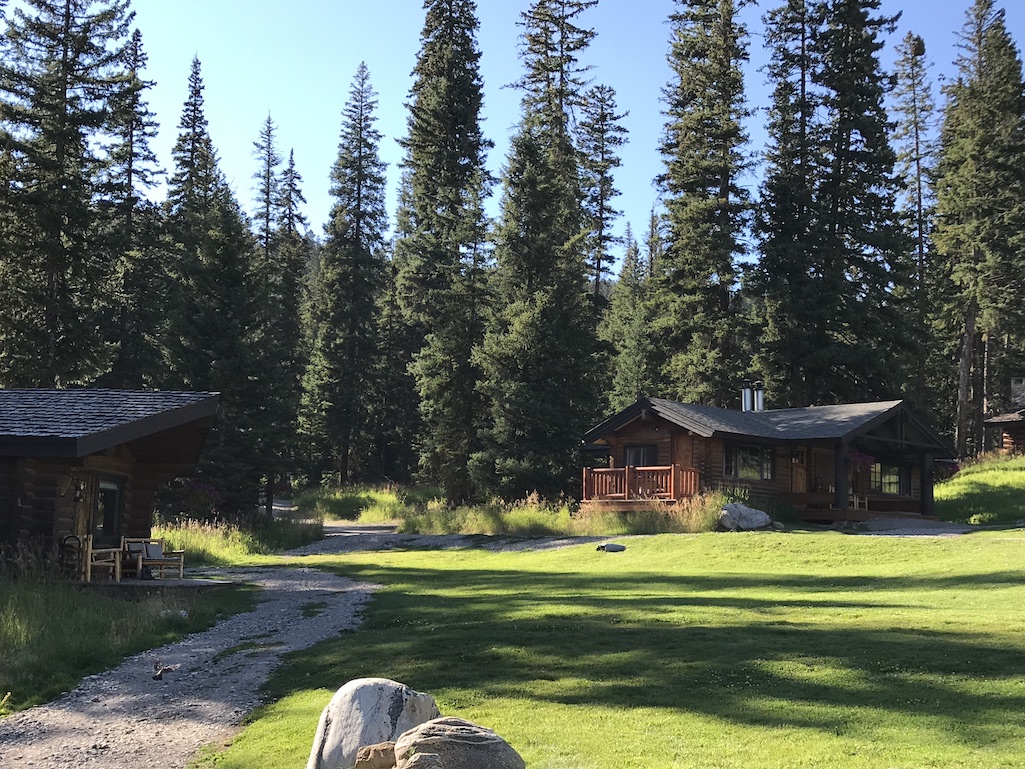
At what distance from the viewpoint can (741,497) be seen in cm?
3212

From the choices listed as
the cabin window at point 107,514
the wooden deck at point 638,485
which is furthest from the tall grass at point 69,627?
the wooden deck at point 638,485

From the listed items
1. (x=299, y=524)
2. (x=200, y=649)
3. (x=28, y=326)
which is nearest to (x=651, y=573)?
(x=200, y=649)

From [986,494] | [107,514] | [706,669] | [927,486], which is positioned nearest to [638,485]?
[927,486]

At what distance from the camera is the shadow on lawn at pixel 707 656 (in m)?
8.29

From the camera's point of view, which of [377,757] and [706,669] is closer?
[377,757]

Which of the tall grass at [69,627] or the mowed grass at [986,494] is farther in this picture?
the mowed grass at [986,494]

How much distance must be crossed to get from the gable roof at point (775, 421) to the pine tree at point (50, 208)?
62.0ft

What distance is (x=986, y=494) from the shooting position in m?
39.8

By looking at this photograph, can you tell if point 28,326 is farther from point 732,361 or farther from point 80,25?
point 732,361

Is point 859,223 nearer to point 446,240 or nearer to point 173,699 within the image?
point 446,240

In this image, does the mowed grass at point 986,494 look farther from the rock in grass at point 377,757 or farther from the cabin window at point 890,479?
the rock in grass at point 377,757

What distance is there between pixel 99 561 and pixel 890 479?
32.3 meters

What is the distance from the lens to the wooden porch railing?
31.6 meters

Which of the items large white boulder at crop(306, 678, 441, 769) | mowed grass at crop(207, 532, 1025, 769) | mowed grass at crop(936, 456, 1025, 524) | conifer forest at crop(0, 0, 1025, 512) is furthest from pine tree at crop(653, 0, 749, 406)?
large white boulder at crop(306, 678, 441, 769)
